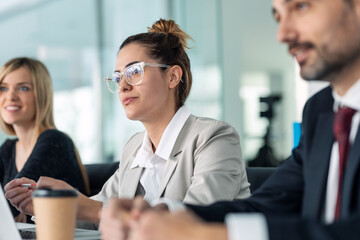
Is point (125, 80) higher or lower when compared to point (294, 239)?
higher

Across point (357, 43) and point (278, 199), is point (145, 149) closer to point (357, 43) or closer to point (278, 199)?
point (278, 199)

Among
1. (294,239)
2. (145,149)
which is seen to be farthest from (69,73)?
(294,239)

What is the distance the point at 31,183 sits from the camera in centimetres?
210

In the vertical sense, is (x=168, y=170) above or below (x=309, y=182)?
below

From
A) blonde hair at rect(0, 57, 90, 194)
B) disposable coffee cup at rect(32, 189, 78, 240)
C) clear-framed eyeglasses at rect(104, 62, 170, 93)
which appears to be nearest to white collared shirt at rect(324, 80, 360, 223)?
disposable coffee cup at rect(32, 189, 78, 240)

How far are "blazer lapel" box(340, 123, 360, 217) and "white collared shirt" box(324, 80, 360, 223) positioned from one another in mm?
28

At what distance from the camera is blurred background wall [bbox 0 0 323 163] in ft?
20.1

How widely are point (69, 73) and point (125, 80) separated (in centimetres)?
422

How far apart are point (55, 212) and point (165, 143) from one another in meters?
1.04

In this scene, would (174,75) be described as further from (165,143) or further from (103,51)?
(103,51)

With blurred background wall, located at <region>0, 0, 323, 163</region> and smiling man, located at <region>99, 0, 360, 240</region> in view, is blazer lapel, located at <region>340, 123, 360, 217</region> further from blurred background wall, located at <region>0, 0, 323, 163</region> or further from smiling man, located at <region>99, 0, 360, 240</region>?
blurred background wall, located at <region>0, 0, 323, 163</region>

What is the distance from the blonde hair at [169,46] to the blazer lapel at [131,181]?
36 centimetres

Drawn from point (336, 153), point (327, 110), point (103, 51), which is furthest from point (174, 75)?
point (103, 51)

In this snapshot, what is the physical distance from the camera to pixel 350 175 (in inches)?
44.4
